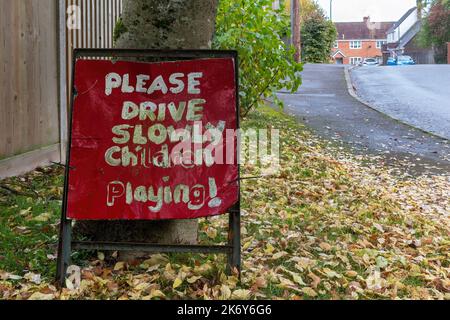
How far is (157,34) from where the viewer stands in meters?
3.62

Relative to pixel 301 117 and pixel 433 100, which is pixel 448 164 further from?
pixel 433 100

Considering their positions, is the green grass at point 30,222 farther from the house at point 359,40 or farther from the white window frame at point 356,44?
the white window frame at point 356,44

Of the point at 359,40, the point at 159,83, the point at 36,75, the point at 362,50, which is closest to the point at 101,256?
the point at 159,83

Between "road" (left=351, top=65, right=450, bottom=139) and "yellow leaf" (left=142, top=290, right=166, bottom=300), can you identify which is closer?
"yellow leaf" (left=142, top=290, right=166, bottom=300)

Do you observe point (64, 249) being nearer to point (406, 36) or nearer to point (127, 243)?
point (127, 243)

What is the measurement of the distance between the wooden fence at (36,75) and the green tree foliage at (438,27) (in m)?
50.3

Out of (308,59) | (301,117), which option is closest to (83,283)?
(301,117)

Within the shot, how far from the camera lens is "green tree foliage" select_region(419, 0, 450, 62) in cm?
5166

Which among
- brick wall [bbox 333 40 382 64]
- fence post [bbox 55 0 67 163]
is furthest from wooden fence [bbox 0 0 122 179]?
brick wall [bbox 333 40 382 64]

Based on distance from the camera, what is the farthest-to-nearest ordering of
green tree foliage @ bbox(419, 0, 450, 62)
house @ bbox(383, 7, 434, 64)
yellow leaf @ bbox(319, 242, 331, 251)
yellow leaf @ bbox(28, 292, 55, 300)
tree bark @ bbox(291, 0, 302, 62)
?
house @ bbox(383, 7, 434, 64), green tree foliage @ bbox(419, 0, 450, 62), tree bark @ bbox(291, 0, 302, 62), yellow leaf @ bbox(319, 242, 331, 251), yellow leaf @ bbox(28, 292, 55, 300)

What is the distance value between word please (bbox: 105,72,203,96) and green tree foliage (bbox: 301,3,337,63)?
33.8m

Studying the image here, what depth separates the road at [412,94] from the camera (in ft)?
41.4

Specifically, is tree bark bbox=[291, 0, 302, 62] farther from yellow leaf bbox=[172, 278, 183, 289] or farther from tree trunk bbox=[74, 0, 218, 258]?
yellow leaf bbox=[172, 278, 183, 289]

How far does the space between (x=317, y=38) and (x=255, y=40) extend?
29194 millimetres
